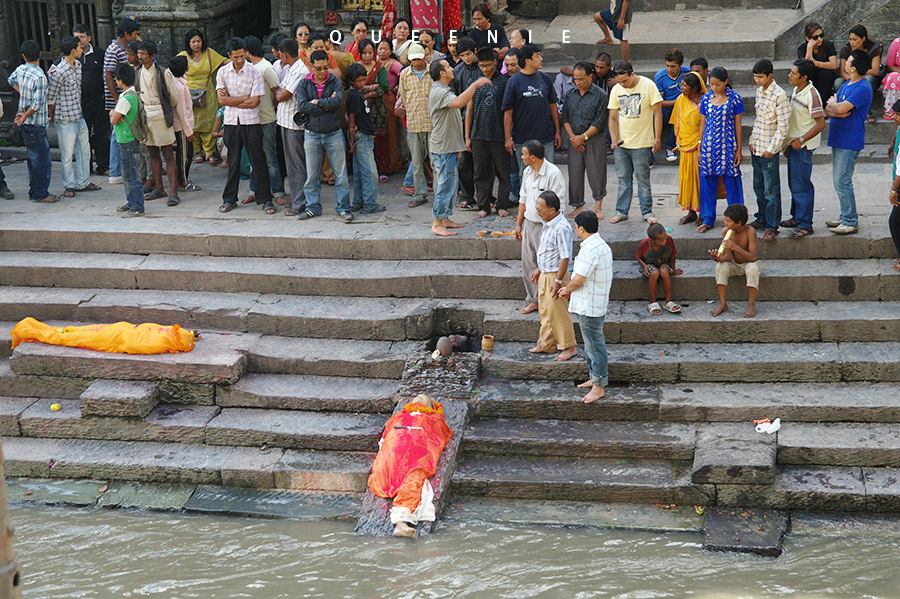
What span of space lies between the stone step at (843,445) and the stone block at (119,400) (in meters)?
5.03

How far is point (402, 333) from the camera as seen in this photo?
9.50m

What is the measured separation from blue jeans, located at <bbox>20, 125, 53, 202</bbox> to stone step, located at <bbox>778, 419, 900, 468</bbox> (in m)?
8.21

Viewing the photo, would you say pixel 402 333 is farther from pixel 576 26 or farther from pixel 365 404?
pixel 576 26

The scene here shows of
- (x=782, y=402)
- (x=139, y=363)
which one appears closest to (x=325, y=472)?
(x=139, y=363)

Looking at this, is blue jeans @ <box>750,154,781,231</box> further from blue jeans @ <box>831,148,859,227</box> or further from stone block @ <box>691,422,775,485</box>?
stone block @ <box>691,422,775,485</box>

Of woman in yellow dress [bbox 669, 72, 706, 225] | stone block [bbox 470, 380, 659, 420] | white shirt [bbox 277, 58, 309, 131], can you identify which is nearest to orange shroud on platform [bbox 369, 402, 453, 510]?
stone block [bbox 470, 380, 659, 420]

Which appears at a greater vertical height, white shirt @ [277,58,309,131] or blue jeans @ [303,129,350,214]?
white shirt @ [277,58,309,131]

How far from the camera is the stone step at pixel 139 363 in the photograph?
9062 millimetres

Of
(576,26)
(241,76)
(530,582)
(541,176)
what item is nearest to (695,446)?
(530,582)

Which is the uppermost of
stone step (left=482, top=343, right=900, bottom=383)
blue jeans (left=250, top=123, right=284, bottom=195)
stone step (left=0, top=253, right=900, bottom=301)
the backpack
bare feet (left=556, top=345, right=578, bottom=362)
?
the backpack

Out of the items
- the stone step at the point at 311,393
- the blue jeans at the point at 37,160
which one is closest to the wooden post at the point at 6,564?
the stone step at the point at 311,393

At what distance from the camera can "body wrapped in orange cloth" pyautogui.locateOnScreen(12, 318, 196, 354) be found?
9273mm

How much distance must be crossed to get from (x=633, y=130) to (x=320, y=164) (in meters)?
3.11

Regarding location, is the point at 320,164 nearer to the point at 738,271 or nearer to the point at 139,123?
the point at 139,123
